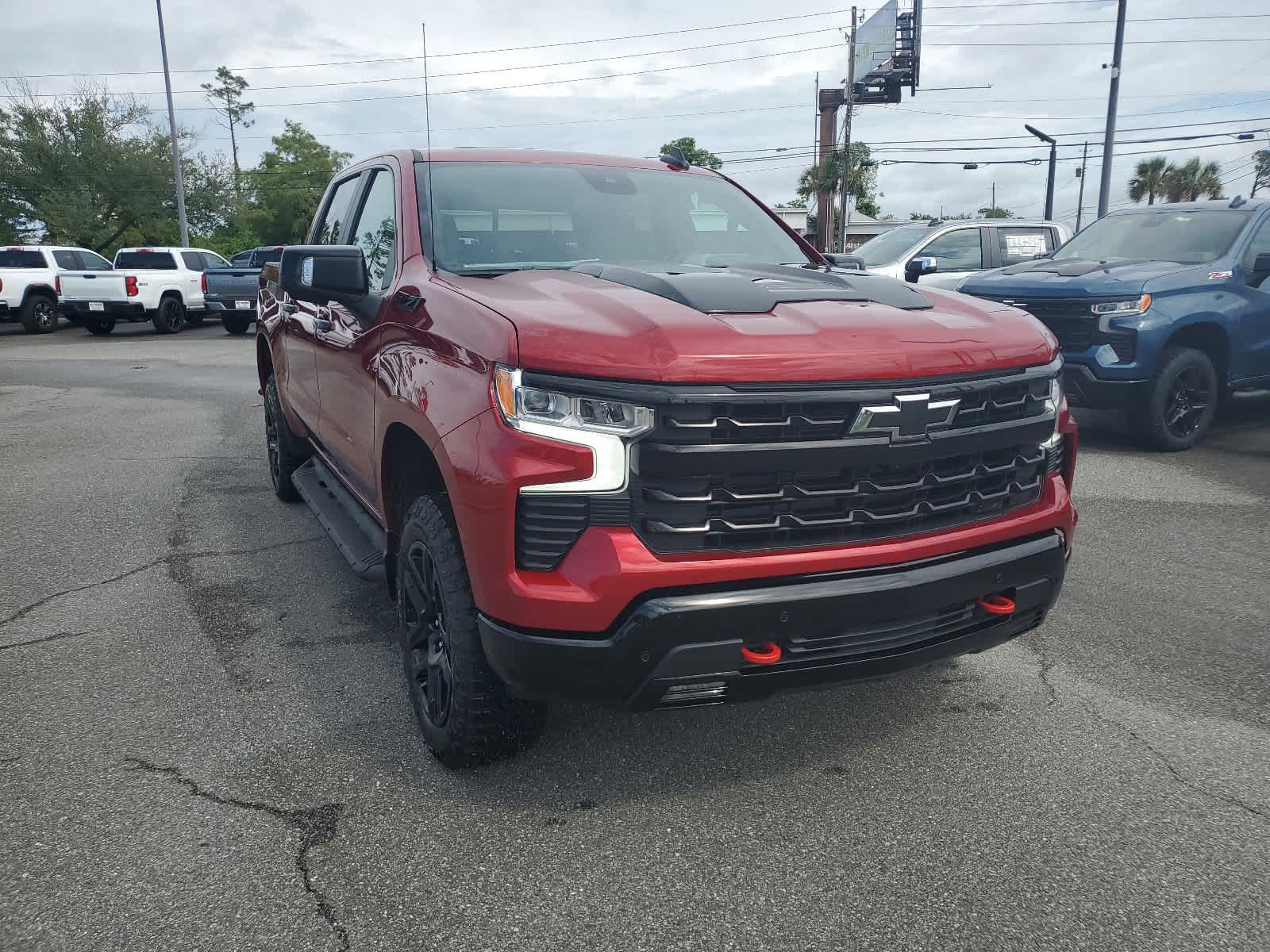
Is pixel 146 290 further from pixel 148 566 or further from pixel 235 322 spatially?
pixel 148 566

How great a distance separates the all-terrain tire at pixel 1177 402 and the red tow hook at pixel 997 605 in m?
5.50

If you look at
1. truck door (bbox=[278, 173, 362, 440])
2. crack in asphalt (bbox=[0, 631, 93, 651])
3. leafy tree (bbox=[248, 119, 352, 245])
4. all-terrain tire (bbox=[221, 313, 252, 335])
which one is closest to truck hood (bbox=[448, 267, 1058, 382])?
truck door (bbox=[278, 173, 362, 440])

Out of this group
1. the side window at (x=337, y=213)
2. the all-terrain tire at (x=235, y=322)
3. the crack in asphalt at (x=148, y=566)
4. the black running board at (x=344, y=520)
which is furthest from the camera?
the all-terrain tire at (x=235, y=322)

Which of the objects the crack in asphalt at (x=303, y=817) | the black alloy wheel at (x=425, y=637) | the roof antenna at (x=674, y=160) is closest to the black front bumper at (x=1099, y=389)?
the roof antenna at (x=674, y=160)

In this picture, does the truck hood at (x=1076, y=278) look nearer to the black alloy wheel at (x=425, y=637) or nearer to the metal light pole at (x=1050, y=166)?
the black alloy wheel at (x=425, y=637)

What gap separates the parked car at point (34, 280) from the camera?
70.7ft

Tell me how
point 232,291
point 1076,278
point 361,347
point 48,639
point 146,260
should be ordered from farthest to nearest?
point 146,260, point 232,291, point 1076,278, point 48,639, point 361,347

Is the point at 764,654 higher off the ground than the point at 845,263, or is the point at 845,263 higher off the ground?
the point at 845,263

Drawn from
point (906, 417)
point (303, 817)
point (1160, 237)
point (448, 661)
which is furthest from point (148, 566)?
point (1160, 237)

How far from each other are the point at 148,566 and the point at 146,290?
1791 cm

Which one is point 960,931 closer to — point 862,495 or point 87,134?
point 862,495

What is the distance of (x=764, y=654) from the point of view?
248 centimetres

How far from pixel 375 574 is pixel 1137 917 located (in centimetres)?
258

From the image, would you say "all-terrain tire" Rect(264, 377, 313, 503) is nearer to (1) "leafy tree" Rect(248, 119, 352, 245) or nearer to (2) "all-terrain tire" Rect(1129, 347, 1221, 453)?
(2) "all-terrain tire" Rect(1129, 347, 1221, 453)
